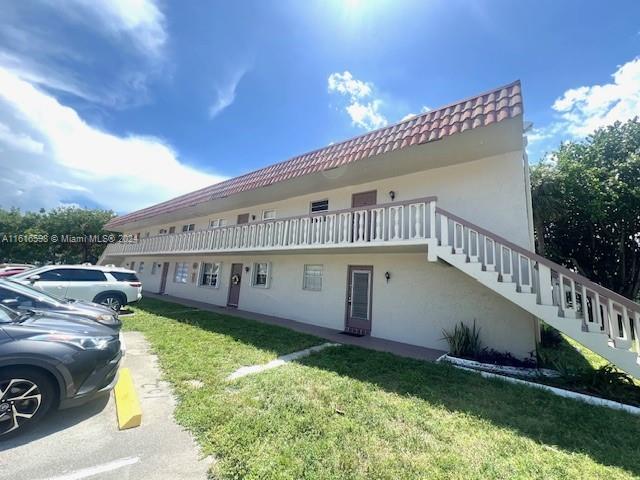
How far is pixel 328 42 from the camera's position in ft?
26.9

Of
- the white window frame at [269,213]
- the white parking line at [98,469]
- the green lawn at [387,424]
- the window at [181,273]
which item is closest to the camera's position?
the white parking line at [98,469]

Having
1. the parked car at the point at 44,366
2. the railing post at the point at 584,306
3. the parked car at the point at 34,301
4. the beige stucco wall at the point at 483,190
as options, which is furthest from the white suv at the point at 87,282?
the railing post at the point at 584,306

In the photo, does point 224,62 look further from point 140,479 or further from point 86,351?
point 140,479

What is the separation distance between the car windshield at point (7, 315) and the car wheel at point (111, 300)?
26.0ft

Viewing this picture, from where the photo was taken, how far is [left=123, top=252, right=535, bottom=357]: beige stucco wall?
6.97 metres

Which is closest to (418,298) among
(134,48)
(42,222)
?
(134,48)

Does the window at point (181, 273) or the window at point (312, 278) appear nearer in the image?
the window at point (312, 278)

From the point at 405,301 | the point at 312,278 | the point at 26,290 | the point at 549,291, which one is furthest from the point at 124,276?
the point at 549,291

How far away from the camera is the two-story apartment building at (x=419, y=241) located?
5715 mm

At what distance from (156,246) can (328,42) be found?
14.6 meters

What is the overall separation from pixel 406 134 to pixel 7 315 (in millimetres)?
8312

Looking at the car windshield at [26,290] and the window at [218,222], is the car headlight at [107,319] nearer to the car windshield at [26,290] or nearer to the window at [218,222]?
the car windshield at [26,290]

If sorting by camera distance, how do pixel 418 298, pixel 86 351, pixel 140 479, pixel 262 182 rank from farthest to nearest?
pixel 262 182 → pixel 418 298 → pixel 86 351 → pixel 140 479

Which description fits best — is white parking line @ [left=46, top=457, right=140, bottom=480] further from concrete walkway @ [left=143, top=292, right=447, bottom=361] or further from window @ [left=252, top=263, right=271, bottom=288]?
window @ [left=252, top=263, right=271, bottom=288]
